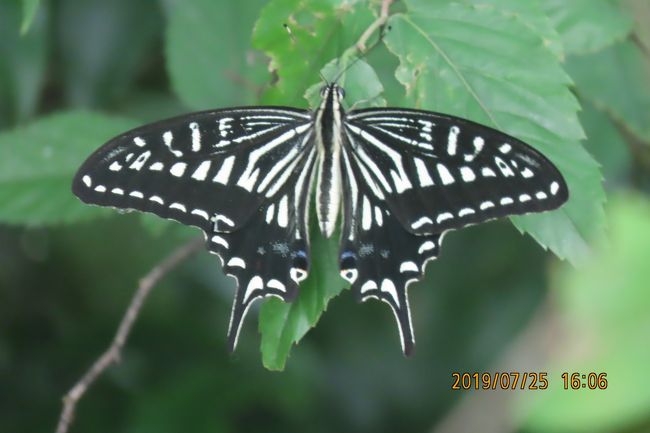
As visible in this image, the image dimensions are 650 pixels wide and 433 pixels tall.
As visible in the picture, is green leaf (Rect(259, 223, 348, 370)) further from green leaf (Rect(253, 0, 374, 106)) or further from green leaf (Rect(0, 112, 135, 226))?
green leaf (Rect(0, 112, 135, 226))

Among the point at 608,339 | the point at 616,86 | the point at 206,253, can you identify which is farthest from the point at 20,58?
the point at 608,339

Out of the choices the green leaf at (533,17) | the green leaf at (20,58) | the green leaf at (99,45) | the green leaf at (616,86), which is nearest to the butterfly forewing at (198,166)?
the green leaf at (533,17)

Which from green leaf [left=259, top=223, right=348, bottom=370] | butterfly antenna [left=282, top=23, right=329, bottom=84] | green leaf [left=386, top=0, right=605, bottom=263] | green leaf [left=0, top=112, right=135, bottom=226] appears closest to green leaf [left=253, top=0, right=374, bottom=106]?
butterfly antenna [left=282, top=23, right=329, bottom=84]

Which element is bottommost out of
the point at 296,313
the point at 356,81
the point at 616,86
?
the point at 296,313

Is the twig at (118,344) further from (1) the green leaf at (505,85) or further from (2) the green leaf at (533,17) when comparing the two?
(2) the green leaf at (533,17)

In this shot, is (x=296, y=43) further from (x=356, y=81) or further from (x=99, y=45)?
(x=99, y=45)

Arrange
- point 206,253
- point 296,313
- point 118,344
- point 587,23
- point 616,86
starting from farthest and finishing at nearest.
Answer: point 206,253 → point 616,86 → point 587,23 → point 118,344 → point 296,313

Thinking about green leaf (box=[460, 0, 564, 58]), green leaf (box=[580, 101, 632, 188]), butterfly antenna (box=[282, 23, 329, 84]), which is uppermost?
green leaf (box=[580, 101, 632, 188])
